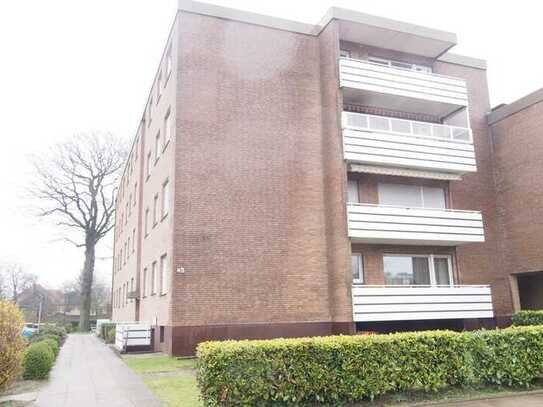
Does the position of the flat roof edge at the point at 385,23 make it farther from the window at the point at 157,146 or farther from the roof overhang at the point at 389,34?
the window at the point at 157,146

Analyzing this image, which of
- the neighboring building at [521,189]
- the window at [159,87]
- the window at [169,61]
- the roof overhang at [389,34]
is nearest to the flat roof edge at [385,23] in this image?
the roof overhang at [389,34]

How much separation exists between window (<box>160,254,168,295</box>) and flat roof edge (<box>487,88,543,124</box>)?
15.7 m

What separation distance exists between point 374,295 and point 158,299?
8.47 m

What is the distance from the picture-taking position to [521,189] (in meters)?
20.0

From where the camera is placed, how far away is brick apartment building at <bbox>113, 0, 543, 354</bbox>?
54.8 feet

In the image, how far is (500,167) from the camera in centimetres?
2114

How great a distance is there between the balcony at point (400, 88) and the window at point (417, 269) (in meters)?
6.55

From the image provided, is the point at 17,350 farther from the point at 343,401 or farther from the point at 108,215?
the point at 108,215

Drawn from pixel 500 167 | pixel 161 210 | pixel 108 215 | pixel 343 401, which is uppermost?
pixel 108 215

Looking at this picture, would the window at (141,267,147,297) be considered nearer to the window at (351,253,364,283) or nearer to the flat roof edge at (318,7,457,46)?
the window at (351,253,364,283)

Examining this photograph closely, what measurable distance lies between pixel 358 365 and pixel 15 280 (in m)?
88.9

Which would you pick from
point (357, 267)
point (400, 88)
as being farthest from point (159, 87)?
point (357, 267)

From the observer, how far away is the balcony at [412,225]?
56.6 ft

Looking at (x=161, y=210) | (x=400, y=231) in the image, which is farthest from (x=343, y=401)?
(x=161, y=210)
